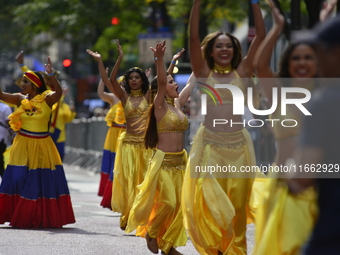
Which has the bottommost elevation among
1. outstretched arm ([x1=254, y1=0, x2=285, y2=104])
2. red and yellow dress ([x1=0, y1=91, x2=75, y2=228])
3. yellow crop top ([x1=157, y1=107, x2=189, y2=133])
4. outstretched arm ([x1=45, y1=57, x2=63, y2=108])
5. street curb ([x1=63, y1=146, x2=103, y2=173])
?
street curb ([x1=63, y1=146, x2=103, y2=173])

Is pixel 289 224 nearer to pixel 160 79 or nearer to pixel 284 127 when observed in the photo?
pixel 284 127

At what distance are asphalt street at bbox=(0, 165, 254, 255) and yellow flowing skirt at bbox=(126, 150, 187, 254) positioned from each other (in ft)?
1.22

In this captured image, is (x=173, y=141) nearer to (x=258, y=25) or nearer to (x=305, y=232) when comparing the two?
(x=258, y=25)

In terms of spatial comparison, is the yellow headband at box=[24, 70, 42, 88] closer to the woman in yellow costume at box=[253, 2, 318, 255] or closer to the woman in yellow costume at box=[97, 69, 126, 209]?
the woman in yellow costume at box=[97, 69, 126, 209]

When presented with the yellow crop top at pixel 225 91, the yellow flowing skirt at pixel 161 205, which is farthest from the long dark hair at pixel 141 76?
the yellow crop top at pixel 225 91

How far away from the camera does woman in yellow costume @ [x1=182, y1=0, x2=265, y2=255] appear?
7078mm

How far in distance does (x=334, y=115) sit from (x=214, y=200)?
9.93 feet

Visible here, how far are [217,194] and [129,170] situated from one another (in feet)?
12.9

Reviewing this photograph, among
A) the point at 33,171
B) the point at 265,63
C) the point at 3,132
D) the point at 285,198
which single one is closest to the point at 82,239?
the point at 33,171

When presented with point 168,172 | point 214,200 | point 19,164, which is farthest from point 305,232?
point 19,164

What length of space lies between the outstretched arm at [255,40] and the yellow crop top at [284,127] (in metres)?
0.91

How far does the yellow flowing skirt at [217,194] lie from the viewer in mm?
7059

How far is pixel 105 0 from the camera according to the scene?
2725 centimetres

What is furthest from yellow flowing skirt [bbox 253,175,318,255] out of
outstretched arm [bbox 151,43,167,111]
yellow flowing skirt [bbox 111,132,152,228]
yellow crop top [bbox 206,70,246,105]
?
yellow flowing skirt [bbox 111,132,152,228]
